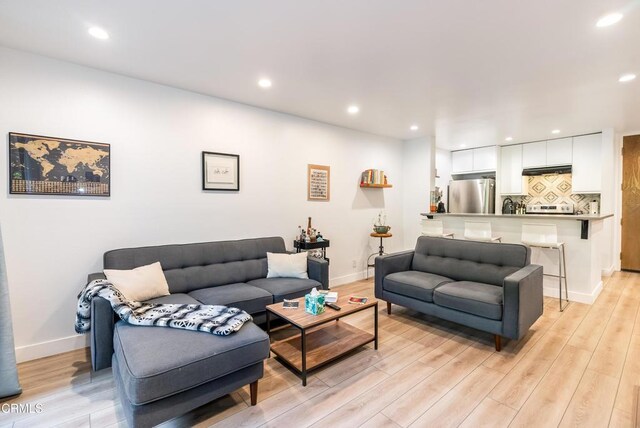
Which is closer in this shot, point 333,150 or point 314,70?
point 314,70

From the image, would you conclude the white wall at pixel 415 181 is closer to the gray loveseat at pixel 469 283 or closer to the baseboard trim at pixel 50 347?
the gray loveseat at pixel 469 283

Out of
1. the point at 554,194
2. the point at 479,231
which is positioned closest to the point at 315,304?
the point at 479,231

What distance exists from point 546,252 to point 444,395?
3.04 m

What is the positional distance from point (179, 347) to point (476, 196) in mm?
6201

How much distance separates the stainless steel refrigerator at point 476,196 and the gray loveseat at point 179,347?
476cm

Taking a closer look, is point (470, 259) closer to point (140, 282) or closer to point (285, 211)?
point (285, 211)

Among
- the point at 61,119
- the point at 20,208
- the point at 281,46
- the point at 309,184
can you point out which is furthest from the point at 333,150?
the point at 20,208

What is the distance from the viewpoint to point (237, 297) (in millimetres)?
2652

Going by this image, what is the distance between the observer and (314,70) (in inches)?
106

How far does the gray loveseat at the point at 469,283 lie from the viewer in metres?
2.52

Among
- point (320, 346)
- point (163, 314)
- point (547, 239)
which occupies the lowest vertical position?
point (320, 346)

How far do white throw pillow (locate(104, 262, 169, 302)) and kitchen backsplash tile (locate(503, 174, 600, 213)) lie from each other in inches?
264

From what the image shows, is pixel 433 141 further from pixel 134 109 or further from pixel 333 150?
→ pixel 134 109

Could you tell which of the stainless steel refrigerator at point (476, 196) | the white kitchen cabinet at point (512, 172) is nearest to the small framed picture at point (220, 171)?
the stainless steel refrigerator at point (476, 196)
